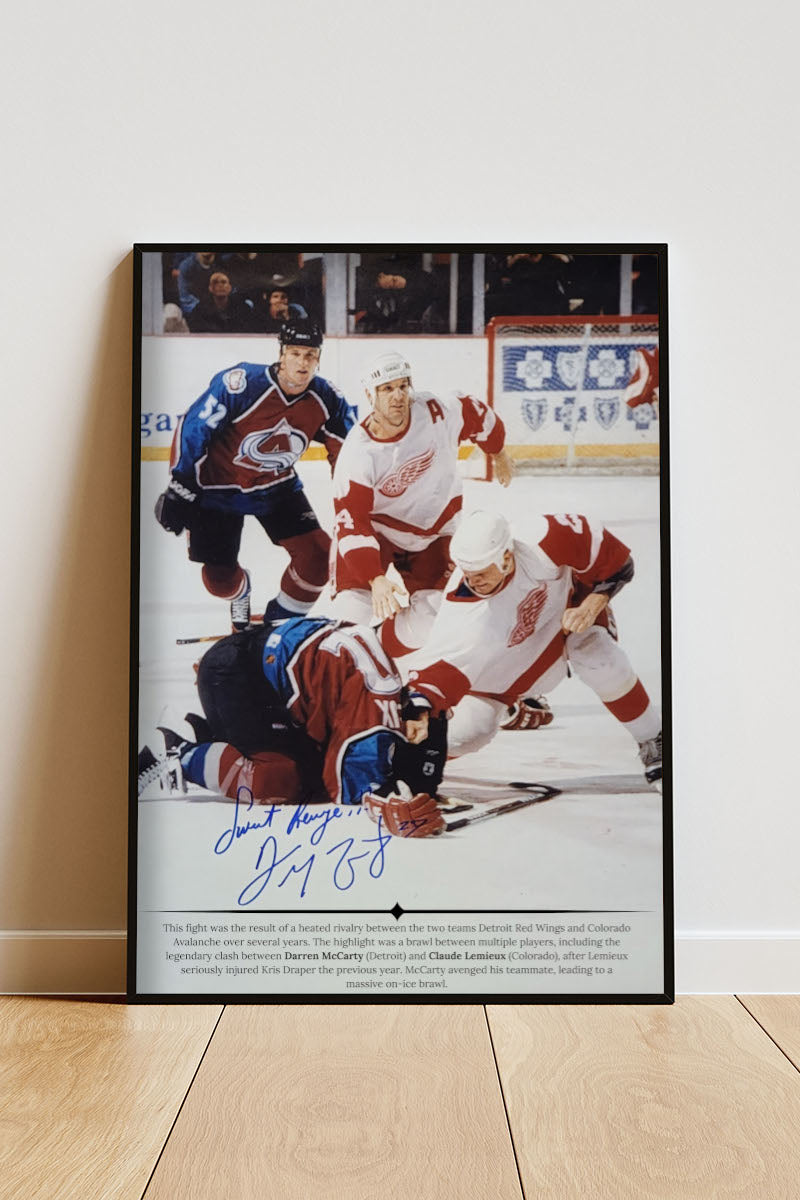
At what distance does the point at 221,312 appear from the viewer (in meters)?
1.70

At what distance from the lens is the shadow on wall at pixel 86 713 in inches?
68.4

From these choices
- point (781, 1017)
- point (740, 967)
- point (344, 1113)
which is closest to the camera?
point (344, 1113)

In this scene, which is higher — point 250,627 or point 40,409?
point 40,409

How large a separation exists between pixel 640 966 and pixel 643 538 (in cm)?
71

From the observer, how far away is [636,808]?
168cm

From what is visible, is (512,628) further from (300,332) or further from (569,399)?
(300,332)

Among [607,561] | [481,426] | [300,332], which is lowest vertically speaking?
[607,561]

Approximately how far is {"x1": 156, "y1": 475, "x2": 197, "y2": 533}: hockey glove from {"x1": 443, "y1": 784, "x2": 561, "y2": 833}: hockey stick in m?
0.68

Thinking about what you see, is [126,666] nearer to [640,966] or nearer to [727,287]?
[640,966]

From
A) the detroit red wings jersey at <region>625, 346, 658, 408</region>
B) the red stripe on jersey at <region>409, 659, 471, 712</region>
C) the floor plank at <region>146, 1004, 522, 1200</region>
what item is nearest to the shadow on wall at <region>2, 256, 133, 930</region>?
Result: the floor plank at <region>146, 1004, 522, 1200</region>

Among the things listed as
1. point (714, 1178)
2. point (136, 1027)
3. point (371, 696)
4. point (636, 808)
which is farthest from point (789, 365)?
point (136, 1027)

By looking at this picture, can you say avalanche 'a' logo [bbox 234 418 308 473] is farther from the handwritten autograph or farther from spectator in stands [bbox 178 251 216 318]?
the handwritten autograph

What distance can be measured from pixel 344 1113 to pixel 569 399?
44.6 inches
